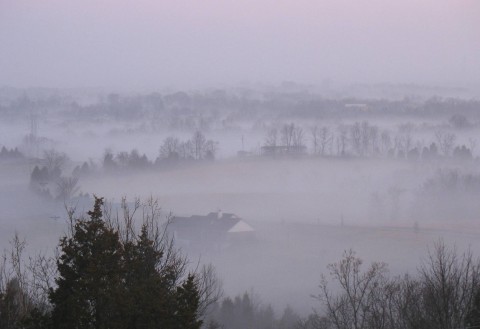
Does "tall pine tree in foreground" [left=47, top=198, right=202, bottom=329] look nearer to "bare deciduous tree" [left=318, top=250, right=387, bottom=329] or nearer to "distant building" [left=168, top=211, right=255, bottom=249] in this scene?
"bare deciduous tree" [left=318, top=250, right=387, bottom=329]

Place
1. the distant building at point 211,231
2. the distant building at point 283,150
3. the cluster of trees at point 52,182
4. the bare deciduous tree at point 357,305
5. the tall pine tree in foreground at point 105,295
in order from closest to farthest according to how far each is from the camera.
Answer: the tall pine tree in foreground at point 105,295 → the bare deciduous tree at point 357,305 → the distant building at point 211,231 → the cluster of trees at point 52,182 → the distant building at point 283,150

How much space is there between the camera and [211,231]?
105ft

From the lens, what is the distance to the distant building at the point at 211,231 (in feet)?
102

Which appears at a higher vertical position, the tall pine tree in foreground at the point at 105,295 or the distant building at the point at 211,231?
the tall pine tree in foreground at the point at 105,295

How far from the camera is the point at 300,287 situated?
25609mm

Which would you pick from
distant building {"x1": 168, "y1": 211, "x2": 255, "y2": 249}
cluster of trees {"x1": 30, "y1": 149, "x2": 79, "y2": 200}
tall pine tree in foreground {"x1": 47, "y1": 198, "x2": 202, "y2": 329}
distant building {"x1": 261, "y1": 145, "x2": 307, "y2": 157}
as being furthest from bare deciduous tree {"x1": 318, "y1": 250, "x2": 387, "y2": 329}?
distant building {"x1": 261, "y1": 145, "x2": 307, "y2": 157}

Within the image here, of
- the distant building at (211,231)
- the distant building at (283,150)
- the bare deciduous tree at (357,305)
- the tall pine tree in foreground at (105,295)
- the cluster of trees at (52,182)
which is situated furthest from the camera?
the distant building at (283,150)

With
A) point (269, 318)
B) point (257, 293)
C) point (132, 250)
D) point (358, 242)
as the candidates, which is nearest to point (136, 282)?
point (132, 250)

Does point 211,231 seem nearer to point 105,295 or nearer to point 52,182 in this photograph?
point 52,182

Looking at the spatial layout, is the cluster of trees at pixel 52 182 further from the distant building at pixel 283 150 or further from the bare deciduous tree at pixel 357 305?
the bare deciduous tree at pixel 357 305

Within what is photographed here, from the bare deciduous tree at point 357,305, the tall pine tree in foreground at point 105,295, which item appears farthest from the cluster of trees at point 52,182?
the tall pine tree in foreground at point 105,295

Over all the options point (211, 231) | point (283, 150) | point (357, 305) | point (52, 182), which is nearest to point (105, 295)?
point (357, 305)

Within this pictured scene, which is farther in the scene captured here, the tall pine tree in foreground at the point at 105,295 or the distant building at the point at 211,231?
the distant building at the point at 211,231

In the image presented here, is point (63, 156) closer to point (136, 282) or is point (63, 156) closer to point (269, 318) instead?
point (269, 318)
